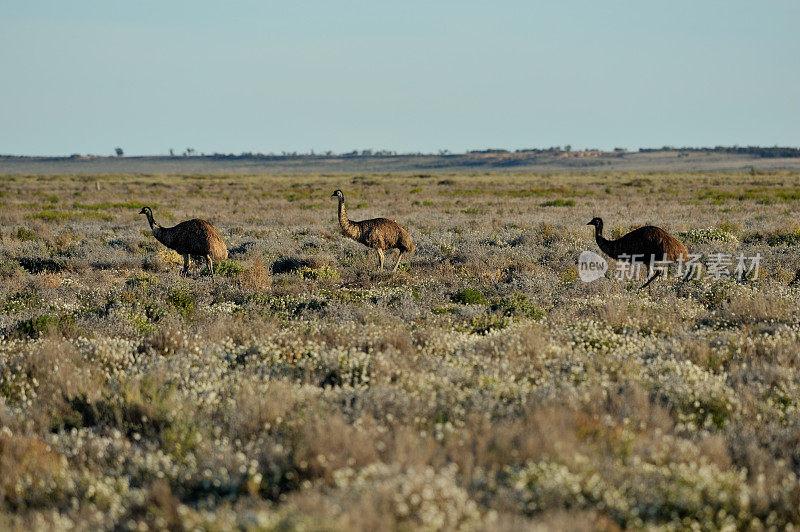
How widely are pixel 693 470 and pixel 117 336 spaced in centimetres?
683

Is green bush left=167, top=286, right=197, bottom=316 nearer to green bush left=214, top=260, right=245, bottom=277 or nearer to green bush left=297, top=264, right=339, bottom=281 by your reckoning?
green bush left=214, top=260, right=245, bottom=277

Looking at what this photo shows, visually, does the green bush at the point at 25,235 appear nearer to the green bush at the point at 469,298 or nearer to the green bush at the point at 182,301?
the green bush at the point at 182,301

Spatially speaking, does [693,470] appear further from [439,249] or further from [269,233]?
[269,233]

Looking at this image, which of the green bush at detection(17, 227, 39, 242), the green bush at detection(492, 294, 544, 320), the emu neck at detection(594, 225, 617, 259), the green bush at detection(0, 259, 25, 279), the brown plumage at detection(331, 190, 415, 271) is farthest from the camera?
the green bush at detection(17, 227, 39, 242)

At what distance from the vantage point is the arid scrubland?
370 cm

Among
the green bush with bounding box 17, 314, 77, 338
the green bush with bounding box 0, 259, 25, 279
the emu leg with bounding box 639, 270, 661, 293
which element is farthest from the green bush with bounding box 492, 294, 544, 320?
the green bush with bounding box 0, 259, 25, 279


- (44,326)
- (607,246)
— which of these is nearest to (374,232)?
(607,246)

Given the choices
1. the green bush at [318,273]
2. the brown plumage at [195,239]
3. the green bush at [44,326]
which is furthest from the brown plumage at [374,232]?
the green bush at [44,326]

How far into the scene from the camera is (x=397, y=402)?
204 inches

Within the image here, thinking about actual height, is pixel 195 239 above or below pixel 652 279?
above

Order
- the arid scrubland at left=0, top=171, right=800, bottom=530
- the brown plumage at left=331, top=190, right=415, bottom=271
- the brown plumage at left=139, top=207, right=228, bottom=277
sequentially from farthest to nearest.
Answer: the brown plumage at left=331, top=190, right=415, bottom=271
the brown plumage at left=139, top=207, right=228, bottom=277
the arid scrubland at left=0, top=171, right=800, bottom=530

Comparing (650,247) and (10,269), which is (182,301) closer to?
(10,269)

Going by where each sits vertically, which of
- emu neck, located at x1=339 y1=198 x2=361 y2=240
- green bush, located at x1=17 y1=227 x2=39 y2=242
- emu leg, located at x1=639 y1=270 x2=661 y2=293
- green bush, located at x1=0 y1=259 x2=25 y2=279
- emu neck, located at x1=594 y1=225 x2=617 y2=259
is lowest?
green bush, located at x1=0 y1=259 x2=25 y2=279

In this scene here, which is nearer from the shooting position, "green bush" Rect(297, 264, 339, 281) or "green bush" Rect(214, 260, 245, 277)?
"green bush" Rect(297, 264, 339, 281)
